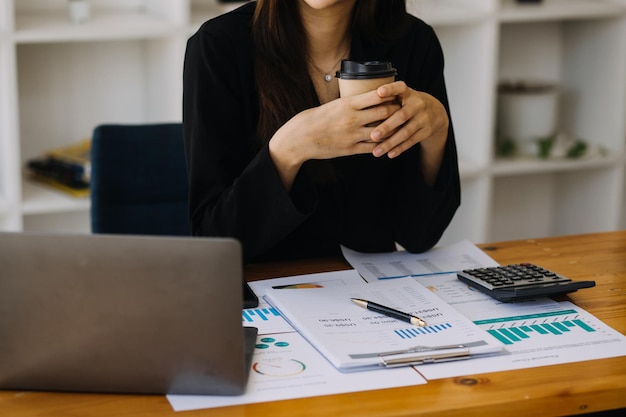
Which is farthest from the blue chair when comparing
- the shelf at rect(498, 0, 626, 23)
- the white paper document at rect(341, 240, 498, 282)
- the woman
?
the shelf at rect(498, 0, 626, 23)

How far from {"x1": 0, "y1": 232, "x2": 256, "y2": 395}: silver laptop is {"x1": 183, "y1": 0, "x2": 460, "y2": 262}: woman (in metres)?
0.43

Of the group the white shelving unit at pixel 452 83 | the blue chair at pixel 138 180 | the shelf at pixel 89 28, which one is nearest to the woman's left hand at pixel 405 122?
the blue chair at pixel 138 180

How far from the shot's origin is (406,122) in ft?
4.69

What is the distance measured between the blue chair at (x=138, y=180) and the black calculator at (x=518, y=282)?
0.72 metres

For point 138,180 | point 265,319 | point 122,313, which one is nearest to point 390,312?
point 265,319

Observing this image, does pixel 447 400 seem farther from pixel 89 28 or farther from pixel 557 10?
pixel 557 10

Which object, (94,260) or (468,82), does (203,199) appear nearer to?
(94,260)

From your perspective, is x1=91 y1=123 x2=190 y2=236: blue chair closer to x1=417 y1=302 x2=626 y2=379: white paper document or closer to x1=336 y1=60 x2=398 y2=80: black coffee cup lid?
x1=336 y1=60 x2=398 y2=80: black coffee cup lid

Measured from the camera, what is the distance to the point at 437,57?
178 centimetres

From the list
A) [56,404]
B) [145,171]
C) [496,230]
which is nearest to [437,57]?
[145,171]

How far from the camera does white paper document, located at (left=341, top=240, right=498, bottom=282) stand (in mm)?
1511

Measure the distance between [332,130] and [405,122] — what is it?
0.13 metres

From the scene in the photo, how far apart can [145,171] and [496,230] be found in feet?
5.81

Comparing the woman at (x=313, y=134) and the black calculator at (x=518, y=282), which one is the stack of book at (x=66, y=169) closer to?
the woman at (x=313, y=134)
